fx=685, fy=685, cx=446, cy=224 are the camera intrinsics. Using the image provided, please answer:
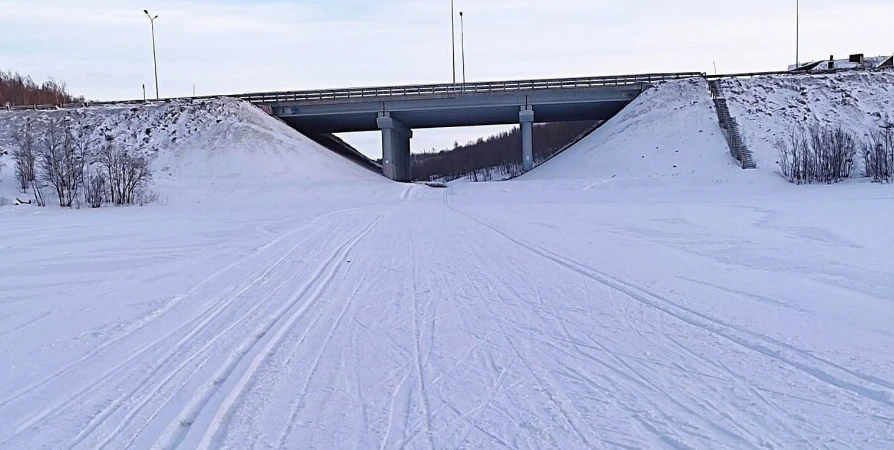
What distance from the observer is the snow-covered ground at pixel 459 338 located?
14.4 ft

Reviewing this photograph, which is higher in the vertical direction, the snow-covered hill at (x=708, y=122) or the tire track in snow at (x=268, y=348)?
the snow-covered hill at (x=708, y=122)

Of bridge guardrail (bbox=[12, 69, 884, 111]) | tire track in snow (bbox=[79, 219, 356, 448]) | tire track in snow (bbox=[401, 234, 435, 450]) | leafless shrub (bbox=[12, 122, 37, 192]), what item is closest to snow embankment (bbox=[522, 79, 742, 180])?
bridge guardrail (bbox=[12, 69, 884, 111])

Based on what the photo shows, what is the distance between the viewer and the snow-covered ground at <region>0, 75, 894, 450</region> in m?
4.39

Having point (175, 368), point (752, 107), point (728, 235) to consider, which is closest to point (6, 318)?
point (175, 368)

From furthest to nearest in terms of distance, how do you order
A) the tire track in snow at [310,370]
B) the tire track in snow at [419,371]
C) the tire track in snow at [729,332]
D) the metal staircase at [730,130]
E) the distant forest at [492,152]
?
the distant forest at [492,152]
the metal staircase at [730,130]
the tire track in snow at [729,332]
the tire track in snow at [310,370]
the tire track in snow at [419,371]

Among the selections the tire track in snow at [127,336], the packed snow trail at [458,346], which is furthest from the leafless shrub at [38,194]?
the tire track in snow at [127,336]

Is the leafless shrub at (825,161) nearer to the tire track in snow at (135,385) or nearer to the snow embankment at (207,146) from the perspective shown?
the snow embankment at (207,146)

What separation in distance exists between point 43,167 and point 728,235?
33075 mm

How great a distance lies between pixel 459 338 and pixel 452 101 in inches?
1632

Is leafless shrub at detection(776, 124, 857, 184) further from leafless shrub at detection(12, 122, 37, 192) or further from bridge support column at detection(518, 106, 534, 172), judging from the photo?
leafless shrub at detection(12, 122, 37, 192)

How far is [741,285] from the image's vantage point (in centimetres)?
879

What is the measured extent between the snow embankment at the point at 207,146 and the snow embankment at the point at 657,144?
1348 centimetres

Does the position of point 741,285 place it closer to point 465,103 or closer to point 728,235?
point 728,235

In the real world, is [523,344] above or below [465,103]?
below
